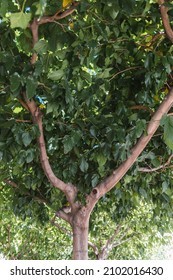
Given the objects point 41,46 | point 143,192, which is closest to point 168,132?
point 41,46

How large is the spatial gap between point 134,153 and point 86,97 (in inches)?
11.9

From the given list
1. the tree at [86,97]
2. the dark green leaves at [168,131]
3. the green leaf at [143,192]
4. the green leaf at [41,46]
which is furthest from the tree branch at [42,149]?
the dark green leaves at [168,131]

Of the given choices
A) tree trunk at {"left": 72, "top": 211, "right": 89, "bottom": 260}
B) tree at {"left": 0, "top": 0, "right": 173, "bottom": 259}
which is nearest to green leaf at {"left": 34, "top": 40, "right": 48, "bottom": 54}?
tree at {"left": 0, "top": 0, "right": 173, "bottom": 259}

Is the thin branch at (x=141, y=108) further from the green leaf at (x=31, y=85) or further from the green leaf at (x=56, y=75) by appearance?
the green leaf at (x=31, y=85)

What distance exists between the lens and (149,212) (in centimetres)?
420

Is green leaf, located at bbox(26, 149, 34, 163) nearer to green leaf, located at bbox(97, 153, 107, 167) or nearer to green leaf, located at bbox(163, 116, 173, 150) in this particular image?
green leaf, located at bbox(97, 153, 107, 167)

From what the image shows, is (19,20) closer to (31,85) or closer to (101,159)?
(31,85)

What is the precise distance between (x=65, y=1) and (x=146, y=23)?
0.51 metres

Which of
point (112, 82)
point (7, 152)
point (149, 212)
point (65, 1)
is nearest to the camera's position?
point (65, 1)

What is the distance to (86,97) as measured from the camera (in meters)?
1.69

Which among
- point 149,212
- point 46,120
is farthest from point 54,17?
point 149,212

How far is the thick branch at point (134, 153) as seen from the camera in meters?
1.67

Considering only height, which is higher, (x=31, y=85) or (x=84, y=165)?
(x=31, y=85)

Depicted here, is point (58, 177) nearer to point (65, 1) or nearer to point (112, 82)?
point (112, 82)
